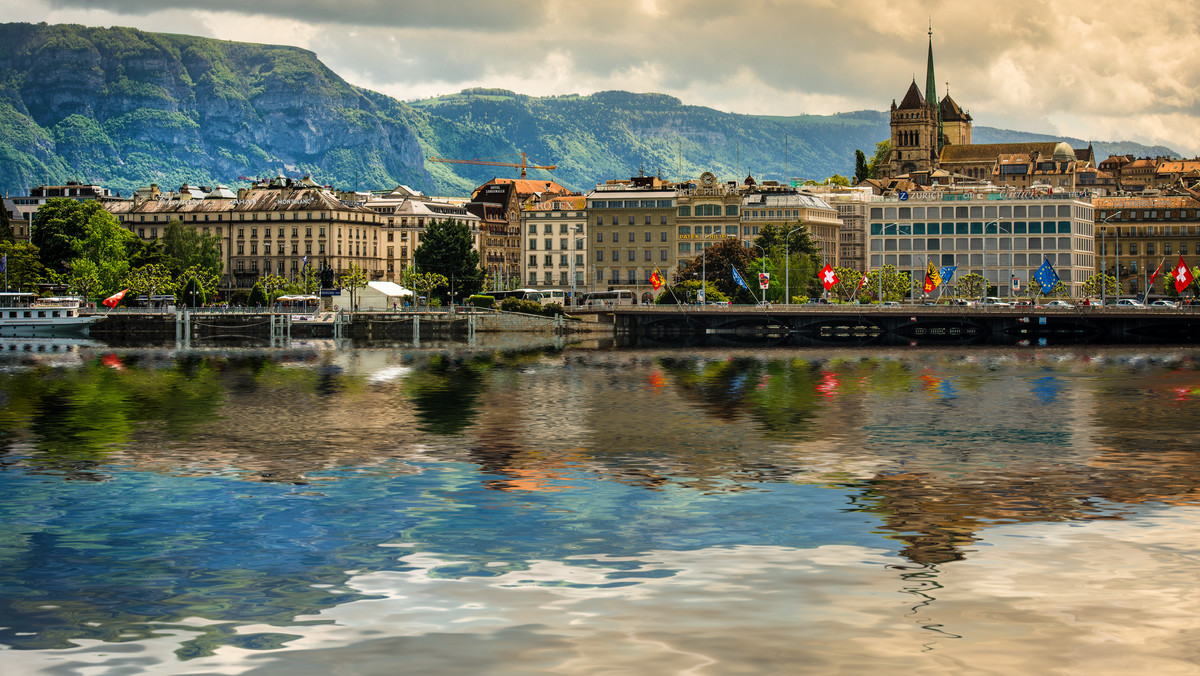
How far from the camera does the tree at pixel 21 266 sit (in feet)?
595

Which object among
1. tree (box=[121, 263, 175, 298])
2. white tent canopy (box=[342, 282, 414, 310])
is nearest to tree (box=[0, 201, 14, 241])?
tree (box=[121, 263, 175, 298])

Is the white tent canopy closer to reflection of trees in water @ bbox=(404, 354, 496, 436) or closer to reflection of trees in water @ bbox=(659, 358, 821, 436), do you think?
reflection of trees in water @ bbox=(404, 354, 496, 436)

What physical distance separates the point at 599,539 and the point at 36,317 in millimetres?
145667

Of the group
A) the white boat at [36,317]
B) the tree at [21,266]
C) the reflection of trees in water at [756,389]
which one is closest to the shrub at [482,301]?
the white boat at [36,317]

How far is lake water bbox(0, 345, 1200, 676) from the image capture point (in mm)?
23141

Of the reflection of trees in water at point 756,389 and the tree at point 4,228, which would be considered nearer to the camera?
the reflection of trees in water at point 756,389

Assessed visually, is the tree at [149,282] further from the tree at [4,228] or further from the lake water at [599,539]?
the lake water at [599,539]

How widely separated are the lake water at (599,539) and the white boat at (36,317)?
95214 millimetres

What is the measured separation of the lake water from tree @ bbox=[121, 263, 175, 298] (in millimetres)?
123974

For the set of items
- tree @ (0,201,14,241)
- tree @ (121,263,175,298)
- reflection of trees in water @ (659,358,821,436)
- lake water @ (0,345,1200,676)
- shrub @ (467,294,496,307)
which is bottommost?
lake water @ (0,345,1200,676)

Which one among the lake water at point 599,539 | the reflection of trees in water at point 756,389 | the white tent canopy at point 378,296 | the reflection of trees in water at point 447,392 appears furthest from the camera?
the white tent canopy at point 378,296

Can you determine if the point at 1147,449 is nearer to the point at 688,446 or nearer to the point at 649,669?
the point at 688,446

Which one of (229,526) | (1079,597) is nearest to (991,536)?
(1079,597)

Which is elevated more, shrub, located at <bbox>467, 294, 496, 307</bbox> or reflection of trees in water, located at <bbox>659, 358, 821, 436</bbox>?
shrub, located at <bbox>467, 294, 496, 307</bbox>
